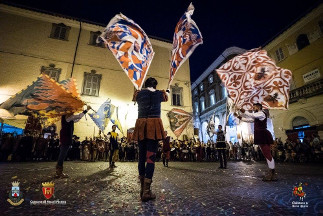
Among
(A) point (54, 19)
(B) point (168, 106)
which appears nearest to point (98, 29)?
(A) point (54, 19)

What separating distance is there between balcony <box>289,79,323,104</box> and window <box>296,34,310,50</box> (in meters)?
4.60

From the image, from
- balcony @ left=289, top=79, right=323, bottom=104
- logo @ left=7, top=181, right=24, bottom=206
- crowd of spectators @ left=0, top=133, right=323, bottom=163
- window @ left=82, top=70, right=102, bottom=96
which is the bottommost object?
logo @ left=7, top=181, right=24, bottom=206

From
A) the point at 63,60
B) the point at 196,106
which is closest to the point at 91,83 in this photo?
the point at 63,60

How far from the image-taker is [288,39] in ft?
59.0

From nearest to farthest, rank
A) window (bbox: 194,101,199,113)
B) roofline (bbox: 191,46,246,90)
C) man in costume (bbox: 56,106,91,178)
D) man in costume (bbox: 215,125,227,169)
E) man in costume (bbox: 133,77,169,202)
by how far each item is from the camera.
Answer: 1. man in costume (bbox: 133,77,169,202)
2. man in costume (bbox: 56,106,91,178)
3. man in costume (bbox: 215,125,227,169)
4. roofline (bbox: 191,46,246,90)
5. window (bbox: 194,101,199,113)

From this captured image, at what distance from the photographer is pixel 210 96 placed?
32.1 metres

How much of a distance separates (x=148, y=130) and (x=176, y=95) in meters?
16.4

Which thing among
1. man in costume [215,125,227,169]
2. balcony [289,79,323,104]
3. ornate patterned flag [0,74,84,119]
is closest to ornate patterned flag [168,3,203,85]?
ornate patterned flag [0,74,84,119]

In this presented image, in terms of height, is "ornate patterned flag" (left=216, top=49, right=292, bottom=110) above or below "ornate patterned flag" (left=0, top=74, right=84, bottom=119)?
above

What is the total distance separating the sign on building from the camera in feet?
48.9

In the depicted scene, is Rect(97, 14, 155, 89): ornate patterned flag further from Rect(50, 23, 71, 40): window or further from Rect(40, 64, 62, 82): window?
Rect(50, 23, 71, 40): window

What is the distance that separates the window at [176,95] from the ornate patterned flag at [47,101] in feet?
43.7

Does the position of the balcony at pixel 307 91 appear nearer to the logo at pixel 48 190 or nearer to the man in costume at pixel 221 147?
the man in costume at pixel 221 147

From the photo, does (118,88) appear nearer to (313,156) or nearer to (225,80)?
(225,80)
